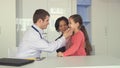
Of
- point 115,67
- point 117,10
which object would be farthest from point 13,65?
point 117,10

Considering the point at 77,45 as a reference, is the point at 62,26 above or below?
above

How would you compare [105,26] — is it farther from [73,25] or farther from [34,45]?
[34,45]

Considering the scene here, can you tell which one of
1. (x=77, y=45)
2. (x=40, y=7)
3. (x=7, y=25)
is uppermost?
(x=40, y=7)

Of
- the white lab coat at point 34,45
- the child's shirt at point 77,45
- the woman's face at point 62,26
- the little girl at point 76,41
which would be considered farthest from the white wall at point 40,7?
the white lab coat at point 34,45

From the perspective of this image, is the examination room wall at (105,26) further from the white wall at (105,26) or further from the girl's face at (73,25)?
the girl's face at (73,25)

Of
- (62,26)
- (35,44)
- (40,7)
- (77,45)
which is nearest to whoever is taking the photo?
(35,44)

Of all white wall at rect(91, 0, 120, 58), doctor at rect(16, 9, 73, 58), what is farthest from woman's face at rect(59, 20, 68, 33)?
white wall at rect(91, 0, 120, 58)

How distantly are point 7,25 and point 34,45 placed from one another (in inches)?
66.3

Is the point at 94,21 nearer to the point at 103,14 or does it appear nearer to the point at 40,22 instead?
the point at 103,14

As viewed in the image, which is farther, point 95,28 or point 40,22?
point 95,28

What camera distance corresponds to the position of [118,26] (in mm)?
3980

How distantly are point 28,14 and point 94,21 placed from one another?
118cm

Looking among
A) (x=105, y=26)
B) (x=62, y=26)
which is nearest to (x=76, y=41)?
(x=62, y=26)

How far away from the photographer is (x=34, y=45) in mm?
1769
